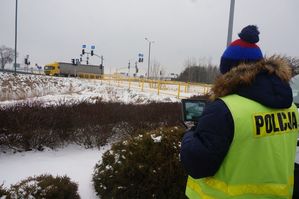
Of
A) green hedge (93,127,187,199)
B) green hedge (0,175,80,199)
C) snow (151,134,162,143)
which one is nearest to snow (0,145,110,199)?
green hedge (0,175,80,199)

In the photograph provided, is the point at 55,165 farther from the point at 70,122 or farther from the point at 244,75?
the point at 244,75

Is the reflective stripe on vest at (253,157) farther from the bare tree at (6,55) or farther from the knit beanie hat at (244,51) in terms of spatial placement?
the bare tree at (6,55)

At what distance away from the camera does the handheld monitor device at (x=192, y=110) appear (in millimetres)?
2391

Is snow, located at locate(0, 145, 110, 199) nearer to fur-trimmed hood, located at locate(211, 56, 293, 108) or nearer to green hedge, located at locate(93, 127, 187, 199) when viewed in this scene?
green hedge, located at locate(93, 127, 187, 199)

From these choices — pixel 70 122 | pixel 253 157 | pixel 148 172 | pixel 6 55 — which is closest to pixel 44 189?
pixel 148 172

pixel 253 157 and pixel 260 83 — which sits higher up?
pixel 260 83

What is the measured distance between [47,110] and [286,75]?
5855 mm

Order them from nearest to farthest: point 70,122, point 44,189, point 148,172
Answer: point 44,189
point 148,172
point 70,122

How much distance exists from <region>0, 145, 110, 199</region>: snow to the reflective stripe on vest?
3018 millimetres

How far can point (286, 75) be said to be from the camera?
6.35 ft

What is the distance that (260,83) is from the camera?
71.6 inches

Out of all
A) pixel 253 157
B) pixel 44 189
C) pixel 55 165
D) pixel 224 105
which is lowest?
pixel 55 165

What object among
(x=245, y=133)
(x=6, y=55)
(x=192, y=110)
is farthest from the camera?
(x=6, y=55)

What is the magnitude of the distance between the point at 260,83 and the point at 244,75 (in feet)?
0.36
